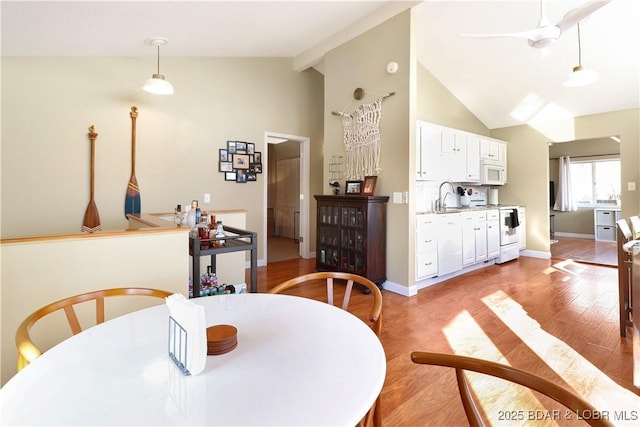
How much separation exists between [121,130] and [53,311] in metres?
3.12

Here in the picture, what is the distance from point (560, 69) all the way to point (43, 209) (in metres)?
6.36

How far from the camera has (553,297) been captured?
129 inches

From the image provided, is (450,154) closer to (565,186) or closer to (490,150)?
(490,150)

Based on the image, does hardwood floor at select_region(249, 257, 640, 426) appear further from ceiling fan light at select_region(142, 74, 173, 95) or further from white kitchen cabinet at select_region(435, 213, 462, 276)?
ceiling fan light at select_region(142, 74, 173, 95)

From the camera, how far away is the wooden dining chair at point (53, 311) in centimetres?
88

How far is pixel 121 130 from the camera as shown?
3.62m

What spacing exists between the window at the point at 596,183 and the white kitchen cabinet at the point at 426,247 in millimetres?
6316

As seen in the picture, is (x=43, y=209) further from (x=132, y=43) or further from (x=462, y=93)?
→ (x=462, y=93)

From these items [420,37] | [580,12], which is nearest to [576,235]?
[420,37]

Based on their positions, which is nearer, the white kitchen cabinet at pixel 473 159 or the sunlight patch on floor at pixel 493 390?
the sunlight patch on floor at pixel 493 390

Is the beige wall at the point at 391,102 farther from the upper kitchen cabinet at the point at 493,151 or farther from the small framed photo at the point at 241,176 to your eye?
the upper kitchen cabinet at the point at 493,151

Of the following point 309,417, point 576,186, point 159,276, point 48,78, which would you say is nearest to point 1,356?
point 159,276

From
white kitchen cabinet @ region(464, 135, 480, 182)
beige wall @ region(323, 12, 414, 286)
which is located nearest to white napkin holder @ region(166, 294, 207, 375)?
beige wall @ region(323, 12, 414, 286)

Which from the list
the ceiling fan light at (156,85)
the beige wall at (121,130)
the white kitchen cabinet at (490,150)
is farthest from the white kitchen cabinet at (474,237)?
the ceiling fan light at (156,85)
